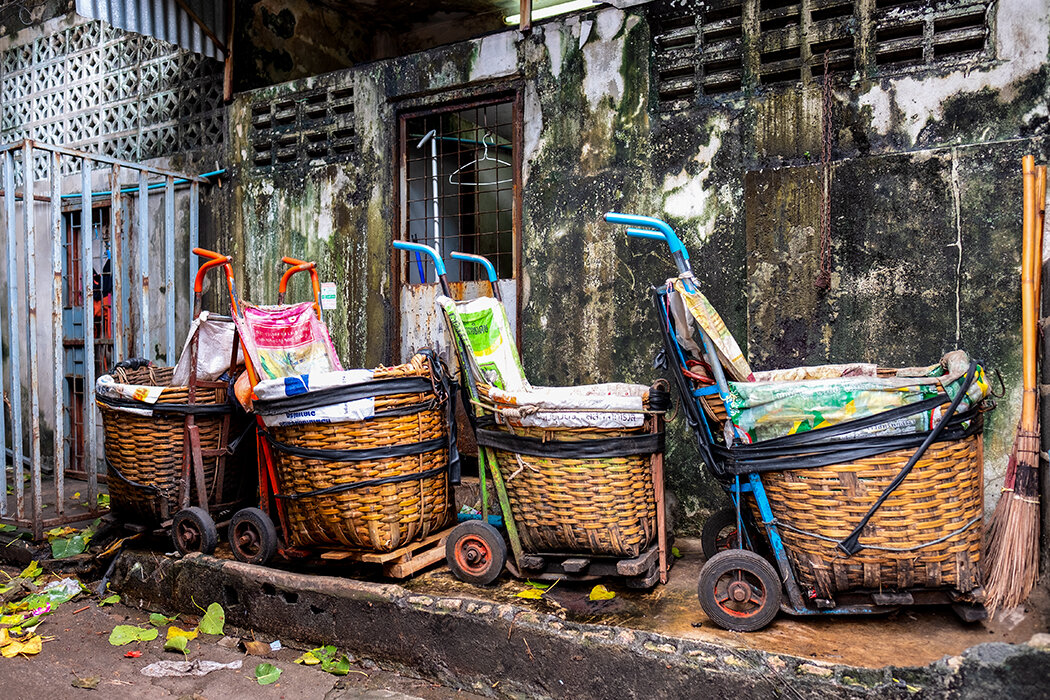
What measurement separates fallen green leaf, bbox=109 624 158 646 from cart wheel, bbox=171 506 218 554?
0.52 m

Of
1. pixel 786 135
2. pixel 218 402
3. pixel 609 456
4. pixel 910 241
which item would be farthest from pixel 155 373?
pixel 910 241

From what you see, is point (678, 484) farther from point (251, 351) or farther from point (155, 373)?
point (155, 373)

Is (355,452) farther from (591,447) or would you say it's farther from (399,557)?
(591,447)

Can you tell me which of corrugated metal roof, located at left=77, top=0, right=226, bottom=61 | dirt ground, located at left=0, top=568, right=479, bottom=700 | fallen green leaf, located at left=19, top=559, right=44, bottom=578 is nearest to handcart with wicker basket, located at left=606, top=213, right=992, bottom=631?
dirt ground, located at left=0, top=568, right=479, bottom=700

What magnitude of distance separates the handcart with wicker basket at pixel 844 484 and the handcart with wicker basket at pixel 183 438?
2968mm

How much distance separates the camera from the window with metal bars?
5.62 m

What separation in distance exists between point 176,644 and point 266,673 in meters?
0.64

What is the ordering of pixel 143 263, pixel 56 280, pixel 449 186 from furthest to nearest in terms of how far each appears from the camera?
pixel 449 186, pixel 143 263, pixel 56 280

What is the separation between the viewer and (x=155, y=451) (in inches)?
181

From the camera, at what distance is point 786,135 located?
13.8 feet

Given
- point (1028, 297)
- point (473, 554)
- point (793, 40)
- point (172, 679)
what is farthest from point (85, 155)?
point (1028, 297)

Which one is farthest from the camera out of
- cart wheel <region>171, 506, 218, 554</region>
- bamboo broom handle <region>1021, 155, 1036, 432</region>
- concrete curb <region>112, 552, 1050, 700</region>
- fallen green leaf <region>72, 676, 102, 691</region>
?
cart wheel <region>171, 506, 218, 554</region>

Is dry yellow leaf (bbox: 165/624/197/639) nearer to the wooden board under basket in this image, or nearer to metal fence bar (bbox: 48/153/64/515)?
the wooden board under basket

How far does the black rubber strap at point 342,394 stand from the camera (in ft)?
12.3
